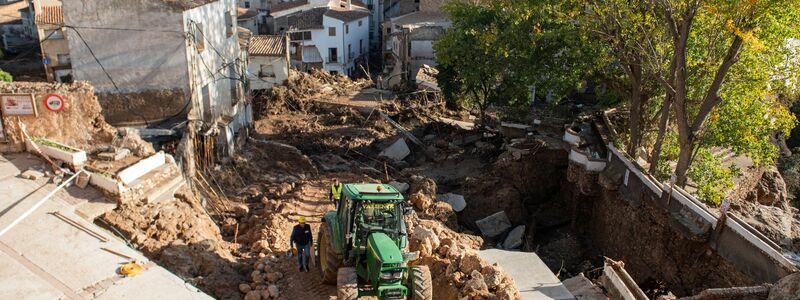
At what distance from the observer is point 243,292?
12.6 metres

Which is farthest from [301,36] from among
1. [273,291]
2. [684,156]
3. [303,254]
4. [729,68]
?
[273,291]

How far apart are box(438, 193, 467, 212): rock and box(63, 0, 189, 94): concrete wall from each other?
9.44 meters

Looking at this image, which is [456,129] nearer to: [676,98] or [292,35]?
[676,98]

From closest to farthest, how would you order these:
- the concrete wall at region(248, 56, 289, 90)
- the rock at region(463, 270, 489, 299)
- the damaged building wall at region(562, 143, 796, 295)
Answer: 1. the rock at region(463, 270, 489, 299)
2. the damaged building wall at region(562, 143, 796, 295)
3. the concrete wall at region(248, 56, 289, 90)

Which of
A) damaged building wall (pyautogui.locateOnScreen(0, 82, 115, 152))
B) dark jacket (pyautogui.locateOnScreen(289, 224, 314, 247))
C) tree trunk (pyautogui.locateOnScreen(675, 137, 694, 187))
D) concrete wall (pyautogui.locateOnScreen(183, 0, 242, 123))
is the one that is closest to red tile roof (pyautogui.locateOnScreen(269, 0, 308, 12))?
concrete wall (pyautogui.locateOnScreen(183, 0, 242, 123))

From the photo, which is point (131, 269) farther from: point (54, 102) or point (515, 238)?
point (515, 238)

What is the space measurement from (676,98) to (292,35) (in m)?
36.1

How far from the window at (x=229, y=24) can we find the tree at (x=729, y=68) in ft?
50.8

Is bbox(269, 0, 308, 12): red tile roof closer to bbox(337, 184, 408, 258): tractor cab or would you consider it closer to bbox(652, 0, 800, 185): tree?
bbox(652, 0, 800, 185): tree

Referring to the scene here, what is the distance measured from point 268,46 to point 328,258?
97.3ft

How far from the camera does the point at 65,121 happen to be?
15.3 m

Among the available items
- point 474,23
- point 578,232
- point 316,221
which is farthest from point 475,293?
point 474,23

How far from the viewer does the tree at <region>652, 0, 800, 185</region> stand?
14.9 meters

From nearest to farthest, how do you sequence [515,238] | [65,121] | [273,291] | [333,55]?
[273,291]
[65,121]
[515,238]
[333,55]
